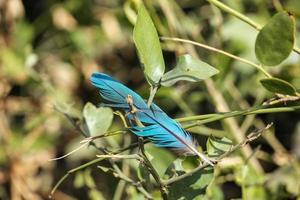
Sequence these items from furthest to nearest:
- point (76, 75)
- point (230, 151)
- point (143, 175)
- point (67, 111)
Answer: point (76, 75), point (67, 111), point (143, 175), point (230, 151)

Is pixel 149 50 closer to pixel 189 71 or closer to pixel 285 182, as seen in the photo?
pixel 189 71

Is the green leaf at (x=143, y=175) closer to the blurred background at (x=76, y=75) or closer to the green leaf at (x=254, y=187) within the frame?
the green leaf at (x=254, y=187)

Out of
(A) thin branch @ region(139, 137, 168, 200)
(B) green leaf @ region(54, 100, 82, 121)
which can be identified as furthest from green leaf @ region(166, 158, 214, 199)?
(B) green leaf @ region(54, 100, 82, 121)

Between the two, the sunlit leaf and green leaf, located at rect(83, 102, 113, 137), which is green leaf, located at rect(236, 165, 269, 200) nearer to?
the sunlit leaf

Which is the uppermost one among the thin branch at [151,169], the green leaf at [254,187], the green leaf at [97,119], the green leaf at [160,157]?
the thin branch at [151,169]

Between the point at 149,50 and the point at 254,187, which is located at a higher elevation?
the point at 149,50

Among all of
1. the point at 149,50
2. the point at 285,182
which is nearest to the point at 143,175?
the point at 149,50

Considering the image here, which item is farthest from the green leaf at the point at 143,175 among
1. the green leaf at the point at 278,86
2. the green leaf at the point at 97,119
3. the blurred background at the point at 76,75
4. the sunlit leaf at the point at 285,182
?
the blurred background at the point at 76,75
